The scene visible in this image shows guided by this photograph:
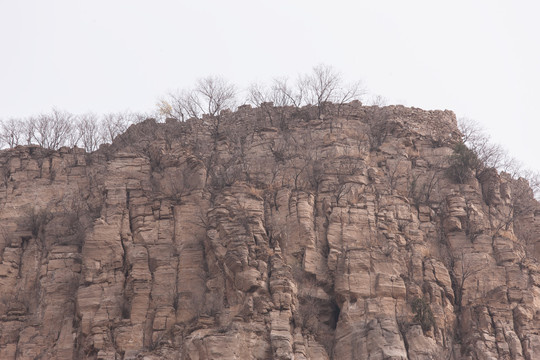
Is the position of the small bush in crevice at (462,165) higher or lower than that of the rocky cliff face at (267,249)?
higher

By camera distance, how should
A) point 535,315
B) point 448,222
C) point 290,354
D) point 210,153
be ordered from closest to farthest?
point 290,354 < point 535,315 < point 448,222 < point 210,153

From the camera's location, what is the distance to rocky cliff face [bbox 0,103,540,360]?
48219mm

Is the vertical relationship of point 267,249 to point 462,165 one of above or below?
below

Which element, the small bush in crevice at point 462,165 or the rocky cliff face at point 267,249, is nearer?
the rocky cliff face at point 267,249

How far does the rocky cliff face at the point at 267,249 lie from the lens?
48219 mm

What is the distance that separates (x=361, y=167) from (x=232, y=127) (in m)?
8.51

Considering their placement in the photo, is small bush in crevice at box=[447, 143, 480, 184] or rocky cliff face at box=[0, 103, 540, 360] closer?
rocky cliff face at box=[0, 103, 540, 360]

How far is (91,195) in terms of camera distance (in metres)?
57.6

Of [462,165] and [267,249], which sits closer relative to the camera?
[267,249]

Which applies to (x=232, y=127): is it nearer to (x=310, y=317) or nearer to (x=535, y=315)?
(x=310, y=317)

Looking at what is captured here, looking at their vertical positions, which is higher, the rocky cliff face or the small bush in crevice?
the small bush in crevice

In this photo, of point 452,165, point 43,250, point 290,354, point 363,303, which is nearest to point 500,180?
point 452,165

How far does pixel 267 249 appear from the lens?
49.4 meters

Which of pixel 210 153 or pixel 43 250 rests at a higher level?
pixel 210 153
